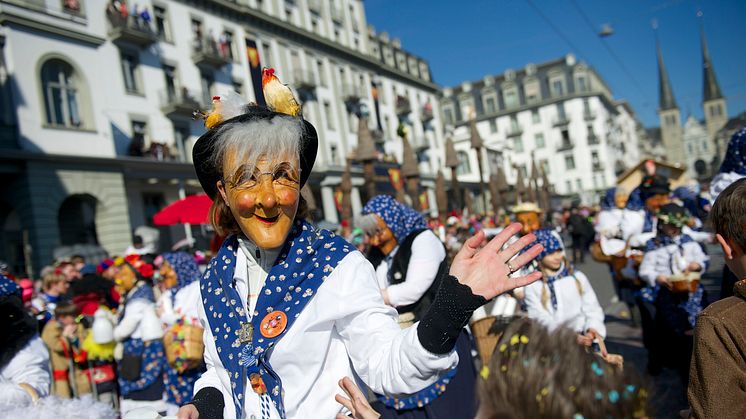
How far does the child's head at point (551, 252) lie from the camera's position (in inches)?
171

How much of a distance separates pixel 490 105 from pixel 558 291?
6678 centimetres

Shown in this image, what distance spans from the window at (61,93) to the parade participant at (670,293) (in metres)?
18.1

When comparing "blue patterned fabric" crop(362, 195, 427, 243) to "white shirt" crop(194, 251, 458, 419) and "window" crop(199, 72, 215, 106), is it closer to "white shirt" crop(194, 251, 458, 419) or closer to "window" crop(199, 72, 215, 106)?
"white shirt" crop(194, 251, 458, 419)

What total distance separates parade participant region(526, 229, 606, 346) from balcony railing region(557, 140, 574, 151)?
6318 centimetres

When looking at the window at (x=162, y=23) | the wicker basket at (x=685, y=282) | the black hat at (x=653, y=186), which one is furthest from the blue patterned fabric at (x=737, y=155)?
the window at (x=162, y=23)

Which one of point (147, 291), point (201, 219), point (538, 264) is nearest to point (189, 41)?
point (201, 219)

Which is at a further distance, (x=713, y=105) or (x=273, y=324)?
(x=713, y=105)

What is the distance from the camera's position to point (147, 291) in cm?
503

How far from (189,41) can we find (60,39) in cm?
687

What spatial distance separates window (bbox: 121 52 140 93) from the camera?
20.4 meters

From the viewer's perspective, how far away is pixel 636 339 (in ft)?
21.6

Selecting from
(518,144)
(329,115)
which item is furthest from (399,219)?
(518,144)

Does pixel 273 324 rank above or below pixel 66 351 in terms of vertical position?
above

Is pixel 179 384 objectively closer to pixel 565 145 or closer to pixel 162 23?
pixel 162 23
